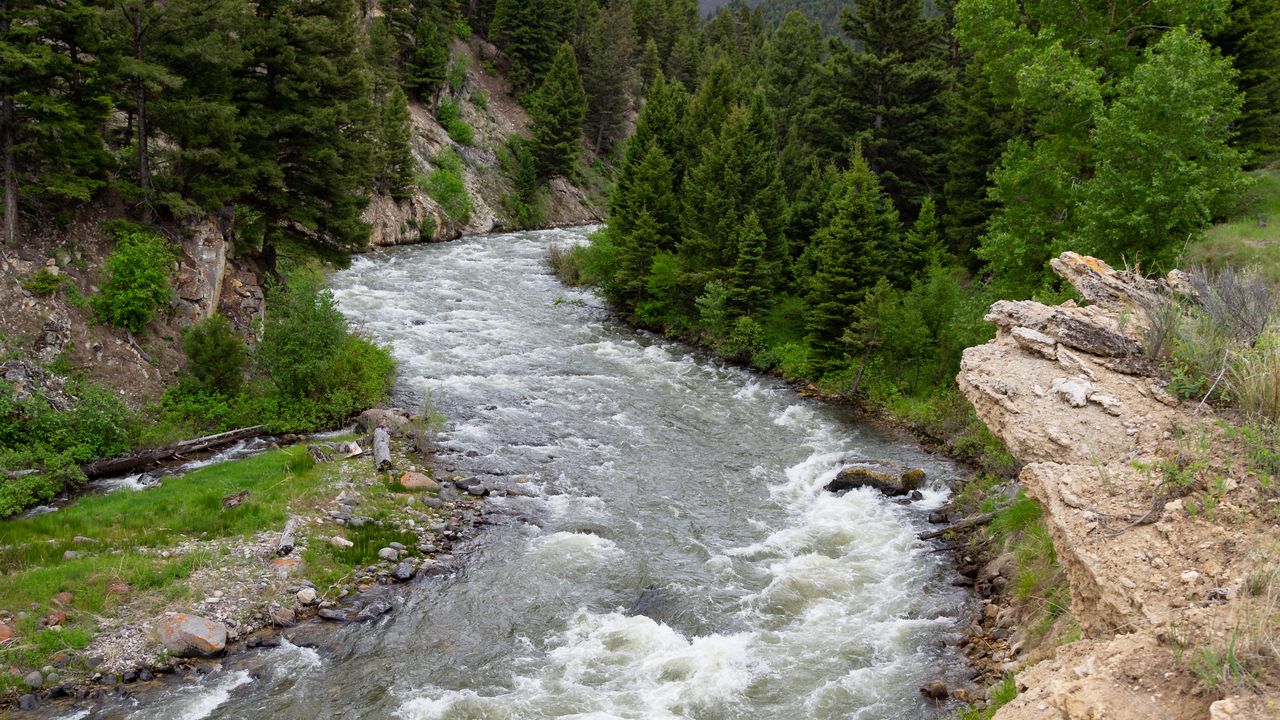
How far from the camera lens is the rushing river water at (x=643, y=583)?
12188mm

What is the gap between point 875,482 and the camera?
67.7 feet

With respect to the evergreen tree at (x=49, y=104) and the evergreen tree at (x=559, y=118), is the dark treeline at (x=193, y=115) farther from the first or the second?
the evergreen tree at (x=559, y=118)

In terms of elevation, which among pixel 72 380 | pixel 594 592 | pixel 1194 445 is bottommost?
pixel 594 592

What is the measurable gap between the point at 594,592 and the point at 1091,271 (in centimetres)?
1172

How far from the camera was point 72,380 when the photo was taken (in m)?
18.3

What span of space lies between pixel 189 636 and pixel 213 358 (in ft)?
33.4

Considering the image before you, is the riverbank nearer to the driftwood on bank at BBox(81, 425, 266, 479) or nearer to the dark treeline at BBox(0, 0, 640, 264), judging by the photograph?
the driftwood on bank at BBox(81, 425, 266, 479)

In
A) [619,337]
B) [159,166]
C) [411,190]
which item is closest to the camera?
[159,166]

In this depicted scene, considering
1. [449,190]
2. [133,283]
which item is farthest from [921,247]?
[449,190]

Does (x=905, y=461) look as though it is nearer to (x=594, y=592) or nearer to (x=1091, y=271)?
(x=1091, y=271)

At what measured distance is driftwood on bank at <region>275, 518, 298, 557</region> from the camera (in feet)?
49.5

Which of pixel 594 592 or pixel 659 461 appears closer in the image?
pixel 594 592

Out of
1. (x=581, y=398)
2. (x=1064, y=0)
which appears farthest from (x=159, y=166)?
(x=1064, y=0)

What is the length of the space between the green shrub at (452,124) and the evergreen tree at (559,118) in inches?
239
